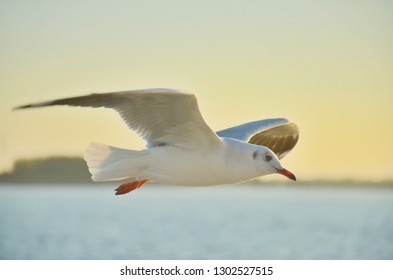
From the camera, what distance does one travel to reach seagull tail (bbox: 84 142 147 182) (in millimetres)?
4731

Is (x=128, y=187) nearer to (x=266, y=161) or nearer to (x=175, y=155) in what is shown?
(x=175, y=155)

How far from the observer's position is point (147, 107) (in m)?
4.58

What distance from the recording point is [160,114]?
4629 mm

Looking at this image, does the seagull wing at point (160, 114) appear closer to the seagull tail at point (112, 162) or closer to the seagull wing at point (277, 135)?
the seagull tail at point (112, 162)

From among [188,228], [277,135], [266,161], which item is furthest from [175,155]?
[188,228]

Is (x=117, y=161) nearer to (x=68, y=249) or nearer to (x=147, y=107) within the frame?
(x=147, y=107)

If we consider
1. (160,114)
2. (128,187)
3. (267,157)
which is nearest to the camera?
(160,114)

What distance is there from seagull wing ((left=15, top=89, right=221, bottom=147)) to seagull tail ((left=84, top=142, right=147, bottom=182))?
0.14 m

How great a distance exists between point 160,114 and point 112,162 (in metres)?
0.43

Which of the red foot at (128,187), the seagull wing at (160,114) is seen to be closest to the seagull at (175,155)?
the seagull wing at (160,114)

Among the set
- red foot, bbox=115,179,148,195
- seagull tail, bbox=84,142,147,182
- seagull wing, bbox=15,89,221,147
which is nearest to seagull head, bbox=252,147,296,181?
seagull wing, bbox=15,89,221,147

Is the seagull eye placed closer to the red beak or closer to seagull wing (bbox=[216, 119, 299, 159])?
the red beak

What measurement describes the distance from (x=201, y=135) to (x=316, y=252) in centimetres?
1000

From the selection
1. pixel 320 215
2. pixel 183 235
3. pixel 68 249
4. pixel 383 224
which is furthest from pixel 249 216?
pixel 68 249
